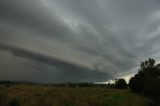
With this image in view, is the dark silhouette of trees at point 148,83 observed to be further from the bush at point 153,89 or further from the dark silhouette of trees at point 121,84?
the dark silhouette of trees at point 121,84

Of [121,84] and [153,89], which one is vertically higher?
[121,84]

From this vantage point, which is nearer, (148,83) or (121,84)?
(148,83)

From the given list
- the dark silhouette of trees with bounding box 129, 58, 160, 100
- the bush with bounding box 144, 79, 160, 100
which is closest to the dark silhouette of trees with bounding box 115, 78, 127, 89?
the dark silhouette of trees with bounding box 129, 58, 160, 100

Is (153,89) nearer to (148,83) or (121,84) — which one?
(148,83)

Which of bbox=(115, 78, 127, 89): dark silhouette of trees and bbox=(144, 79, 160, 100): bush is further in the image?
bbox=(115, 78, 127, 89): dark silhouette of trees

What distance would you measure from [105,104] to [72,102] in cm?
503

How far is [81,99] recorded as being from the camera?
38.8 meters

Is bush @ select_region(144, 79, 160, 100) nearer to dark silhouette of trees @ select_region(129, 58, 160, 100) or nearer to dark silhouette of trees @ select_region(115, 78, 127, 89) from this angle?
dark silhouette of trees @ select_region(129, 58, 160, 100)

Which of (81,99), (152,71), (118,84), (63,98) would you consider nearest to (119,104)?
(81,99)

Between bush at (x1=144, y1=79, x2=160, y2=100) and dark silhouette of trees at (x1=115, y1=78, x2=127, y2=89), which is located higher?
dark silhouette of trees at (x1=115, y1=78, x2=127, y2=89)

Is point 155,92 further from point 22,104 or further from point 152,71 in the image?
point 22,104

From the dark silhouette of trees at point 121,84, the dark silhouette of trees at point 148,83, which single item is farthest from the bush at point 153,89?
the dark silhouette of trees at point 121,84

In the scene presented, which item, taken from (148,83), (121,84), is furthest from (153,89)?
(121,84)

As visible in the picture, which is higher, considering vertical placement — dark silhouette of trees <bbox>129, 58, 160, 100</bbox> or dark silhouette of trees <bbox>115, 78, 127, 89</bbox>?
dark silhouette of trees <bbox>115, 78, 127, 89</bbox>
